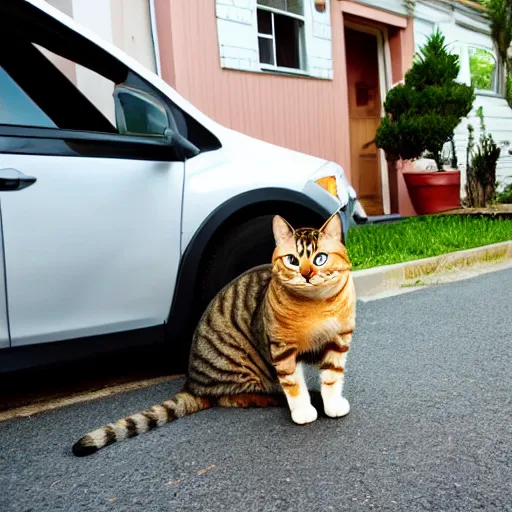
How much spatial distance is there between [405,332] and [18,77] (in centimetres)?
275

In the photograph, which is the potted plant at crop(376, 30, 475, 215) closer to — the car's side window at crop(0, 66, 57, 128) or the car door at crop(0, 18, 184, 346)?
the car door at crop(0, 18, 184, 346)

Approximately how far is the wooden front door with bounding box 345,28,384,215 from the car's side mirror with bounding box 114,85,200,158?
7917 millimetres

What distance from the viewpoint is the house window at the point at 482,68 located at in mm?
12312

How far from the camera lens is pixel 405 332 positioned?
3.92 m

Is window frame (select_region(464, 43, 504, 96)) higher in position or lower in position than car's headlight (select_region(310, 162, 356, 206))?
higher

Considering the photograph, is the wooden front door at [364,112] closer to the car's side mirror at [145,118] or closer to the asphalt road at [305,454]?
the asphalt road at [305,454]

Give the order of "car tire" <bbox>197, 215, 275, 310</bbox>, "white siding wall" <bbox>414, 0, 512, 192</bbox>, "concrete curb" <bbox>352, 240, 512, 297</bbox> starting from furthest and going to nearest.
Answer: "white siding wall" <bbox>414, 0, 512, 192</bbox> → "concrete curb" <bbox>352, 240, 512, 297</bbox> → "car tire" <bbox>197, 215, 275, 310</bbox>

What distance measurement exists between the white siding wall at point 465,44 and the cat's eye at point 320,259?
9.96m

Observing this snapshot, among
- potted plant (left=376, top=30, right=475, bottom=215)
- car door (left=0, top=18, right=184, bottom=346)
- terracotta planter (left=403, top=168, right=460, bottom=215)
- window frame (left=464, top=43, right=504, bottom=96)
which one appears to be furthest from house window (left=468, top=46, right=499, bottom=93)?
car door (left=0, top=18, right=184, bottom=346)

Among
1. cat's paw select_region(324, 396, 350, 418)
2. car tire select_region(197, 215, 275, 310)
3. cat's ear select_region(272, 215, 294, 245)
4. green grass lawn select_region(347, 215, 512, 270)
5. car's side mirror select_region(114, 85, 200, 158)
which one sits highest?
car's side mirror select_region(114, 85, 200, 158)

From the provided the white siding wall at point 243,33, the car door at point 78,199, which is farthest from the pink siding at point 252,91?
the car door at point 78,199

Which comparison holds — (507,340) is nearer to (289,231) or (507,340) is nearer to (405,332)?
(405,332)

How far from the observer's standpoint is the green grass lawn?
6.12 m

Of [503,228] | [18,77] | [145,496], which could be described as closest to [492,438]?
[145,496]
